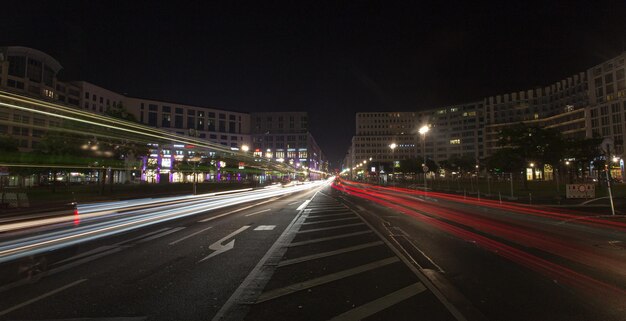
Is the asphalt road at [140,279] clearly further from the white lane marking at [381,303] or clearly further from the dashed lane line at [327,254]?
the white lane marking at [381,303]

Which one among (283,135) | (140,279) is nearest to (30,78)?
(140,279)

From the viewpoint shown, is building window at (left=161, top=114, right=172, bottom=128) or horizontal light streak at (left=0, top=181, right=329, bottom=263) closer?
horizontal light streak at (left=0, top=181, right=329, bottom=263)

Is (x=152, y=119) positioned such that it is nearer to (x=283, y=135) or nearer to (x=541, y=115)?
(x=283, y=135)

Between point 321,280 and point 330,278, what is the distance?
0.73 ft

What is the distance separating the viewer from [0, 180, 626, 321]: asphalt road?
508cm

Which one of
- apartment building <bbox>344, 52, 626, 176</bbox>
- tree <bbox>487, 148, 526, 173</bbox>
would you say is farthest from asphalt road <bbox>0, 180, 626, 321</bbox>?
tree <bbox>487, 148, 526, 173</bbox>

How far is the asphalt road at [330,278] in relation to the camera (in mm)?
5078

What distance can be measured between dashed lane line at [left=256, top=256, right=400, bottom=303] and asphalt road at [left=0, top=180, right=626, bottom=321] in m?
0.02

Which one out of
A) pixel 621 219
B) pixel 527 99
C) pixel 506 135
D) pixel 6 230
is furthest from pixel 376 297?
pixel 527 99

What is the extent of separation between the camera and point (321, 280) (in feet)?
21.5

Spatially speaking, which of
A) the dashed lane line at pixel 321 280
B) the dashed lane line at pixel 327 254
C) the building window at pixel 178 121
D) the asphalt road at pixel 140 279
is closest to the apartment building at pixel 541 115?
the dashed lane line at pixel 327 254

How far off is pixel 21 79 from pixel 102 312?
9237 centimetres

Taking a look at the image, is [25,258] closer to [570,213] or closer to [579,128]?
[570,213]

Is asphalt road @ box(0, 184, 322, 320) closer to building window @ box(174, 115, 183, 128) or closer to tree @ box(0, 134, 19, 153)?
tree @ box(0, 134, 19, 153)
